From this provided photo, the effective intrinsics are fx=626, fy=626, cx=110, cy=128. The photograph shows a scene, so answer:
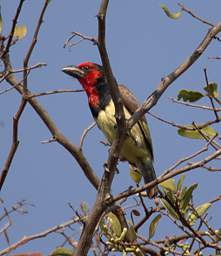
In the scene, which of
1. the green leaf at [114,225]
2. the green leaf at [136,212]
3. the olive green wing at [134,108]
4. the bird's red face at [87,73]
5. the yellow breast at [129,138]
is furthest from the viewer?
the bird's red face at [87,73]

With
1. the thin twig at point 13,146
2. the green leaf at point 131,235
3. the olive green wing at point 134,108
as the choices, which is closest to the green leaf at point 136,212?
the green leaf at point 131,235

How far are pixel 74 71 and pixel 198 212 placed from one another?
2.92m

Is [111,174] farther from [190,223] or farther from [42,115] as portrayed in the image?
[42,115]

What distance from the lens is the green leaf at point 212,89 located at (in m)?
3.05

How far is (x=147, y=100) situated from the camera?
2.86 meters

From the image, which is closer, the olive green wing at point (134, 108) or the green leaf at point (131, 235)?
the green leaf at point (131, 235)

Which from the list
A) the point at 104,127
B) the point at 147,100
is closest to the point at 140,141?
the point at 104,127

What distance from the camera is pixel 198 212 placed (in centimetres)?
324

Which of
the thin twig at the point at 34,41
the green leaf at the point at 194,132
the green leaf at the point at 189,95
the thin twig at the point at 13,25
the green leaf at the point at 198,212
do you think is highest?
the thin twig at the point at 13,25

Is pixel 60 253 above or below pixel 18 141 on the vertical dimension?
below

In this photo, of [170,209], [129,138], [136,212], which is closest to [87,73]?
[129,138]

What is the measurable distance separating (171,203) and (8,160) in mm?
936

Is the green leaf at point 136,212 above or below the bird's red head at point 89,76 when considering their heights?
below

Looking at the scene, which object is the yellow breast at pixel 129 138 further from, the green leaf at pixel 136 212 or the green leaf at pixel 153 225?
the green leaf at pixel 153 225
